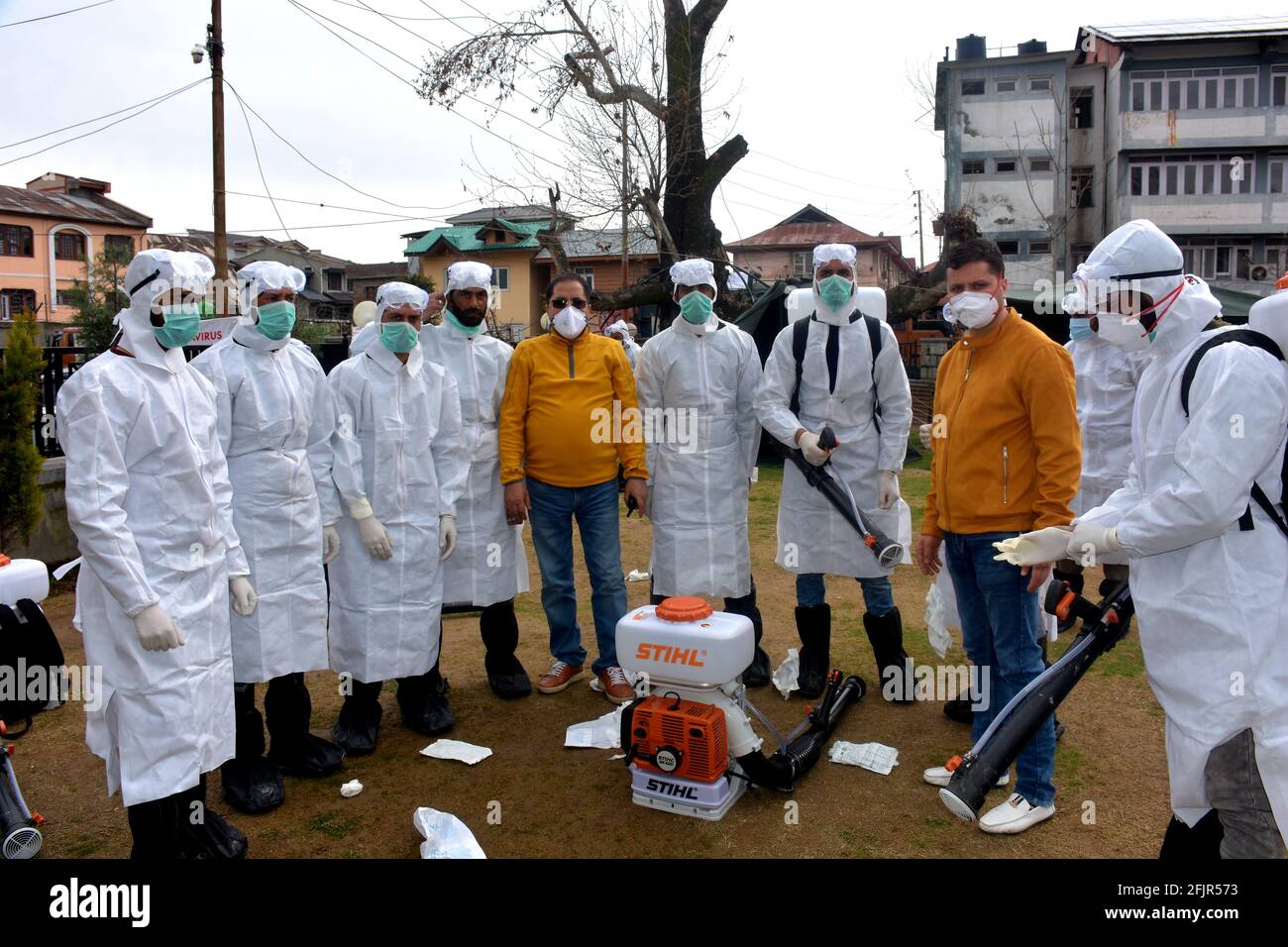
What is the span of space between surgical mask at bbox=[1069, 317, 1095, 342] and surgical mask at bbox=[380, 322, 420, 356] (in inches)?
152

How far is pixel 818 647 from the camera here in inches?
175

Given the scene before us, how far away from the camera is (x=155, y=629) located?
257cm

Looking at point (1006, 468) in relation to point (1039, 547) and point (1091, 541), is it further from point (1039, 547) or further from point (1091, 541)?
point (1091, 541)

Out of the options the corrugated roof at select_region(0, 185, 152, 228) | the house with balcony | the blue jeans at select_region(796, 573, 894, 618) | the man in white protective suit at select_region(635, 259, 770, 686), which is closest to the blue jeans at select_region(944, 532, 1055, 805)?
the blue jeans at select_region(796, 573, 894, 618)

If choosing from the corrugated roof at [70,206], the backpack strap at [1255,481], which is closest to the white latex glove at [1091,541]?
the backpack strap at [1255,481]

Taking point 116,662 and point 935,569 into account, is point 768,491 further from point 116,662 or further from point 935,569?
point 116,662

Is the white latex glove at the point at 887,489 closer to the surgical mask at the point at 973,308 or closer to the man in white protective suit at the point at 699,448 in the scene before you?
the man in white protective suit at the point at 699,448

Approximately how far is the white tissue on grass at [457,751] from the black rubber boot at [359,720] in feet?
0.87

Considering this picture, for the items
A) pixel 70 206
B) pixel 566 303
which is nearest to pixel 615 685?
pixel 566 303

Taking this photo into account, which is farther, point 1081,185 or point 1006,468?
point 1081,185

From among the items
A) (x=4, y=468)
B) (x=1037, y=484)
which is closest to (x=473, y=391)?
(x=1037, y=484)

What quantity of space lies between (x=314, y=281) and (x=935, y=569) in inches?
1633

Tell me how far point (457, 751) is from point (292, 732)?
2.24ft

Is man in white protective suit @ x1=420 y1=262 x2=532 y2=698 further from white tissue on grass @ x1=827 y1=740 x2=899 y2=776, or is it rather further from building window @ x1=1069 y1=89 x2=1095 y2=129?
building window @ x1=1069 y1=89 x2=1095 y2=129
